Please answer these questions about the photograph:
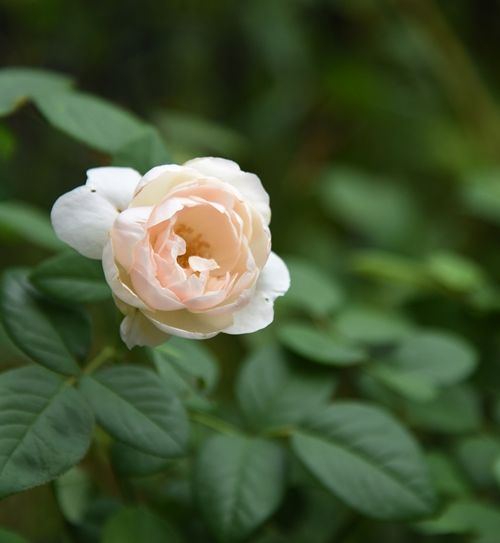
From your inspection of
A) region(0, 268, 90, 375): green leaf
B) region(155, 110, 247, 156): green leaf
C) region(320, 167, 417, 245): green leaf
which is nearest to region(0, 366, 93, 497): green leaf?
region(0, 268, 90, 375): green leaf

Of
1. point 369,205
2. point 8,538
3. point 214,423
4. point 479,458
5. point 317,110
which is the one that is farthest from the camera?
point 317,110

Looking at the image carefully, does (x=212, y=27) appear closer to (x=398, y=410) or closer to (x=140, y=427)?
(x=398, y=410)

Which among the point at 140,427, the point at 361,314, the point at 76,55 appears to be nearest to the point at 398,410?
the point at 361,314

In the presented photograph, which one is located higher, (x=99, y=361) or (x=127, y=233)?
(x=127, y=233)

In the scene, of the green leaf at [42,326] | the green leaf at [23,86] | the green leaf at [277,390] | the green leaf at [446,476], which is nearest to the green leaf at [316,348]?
the green leaf at [277,390]

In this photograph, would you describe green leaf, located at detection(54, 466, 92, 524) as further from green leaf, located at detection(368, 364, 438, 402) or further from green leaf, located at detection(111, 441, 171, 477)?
green leaf, located at detection(368, 364, 438, 402)

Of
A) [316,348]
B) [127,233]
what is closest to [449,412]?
[316,348]

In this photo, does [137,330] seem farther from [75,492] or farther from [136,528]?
[75,492]
